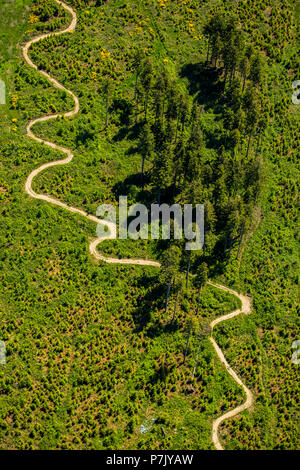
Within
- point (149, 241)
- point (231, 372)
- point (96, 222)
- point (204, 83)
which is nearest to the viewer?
point (231, 372)

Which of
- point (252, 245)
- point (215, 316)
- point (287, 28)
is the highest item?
point (287, 28)

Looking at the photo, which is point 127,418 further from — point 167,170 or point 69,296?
point 167,170

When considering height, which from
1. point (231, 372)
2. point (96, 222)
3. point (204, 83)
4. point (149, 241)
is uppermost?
point (204, 83)

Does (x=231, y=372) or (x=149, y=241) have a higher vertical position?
(x=149, y=241)

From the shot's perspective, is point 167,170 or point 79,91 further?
point 79,91

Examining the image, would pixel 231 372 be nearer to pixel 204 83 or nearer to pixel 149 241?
pixel 149 241

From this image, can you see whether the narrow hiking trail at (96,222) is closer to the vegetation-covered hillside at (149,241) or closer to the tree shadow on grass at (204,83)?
the vegetation-covered hillside at (149,241)

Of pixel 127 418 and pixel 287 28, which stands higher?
pixel 287 28

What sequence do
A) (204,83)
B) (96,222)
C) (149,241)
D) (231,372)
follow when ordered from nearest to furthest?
(231,372) → (149,241) → (96,222) → (204,83)

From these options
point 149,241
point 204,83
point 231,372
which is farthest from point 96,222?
point 204,83

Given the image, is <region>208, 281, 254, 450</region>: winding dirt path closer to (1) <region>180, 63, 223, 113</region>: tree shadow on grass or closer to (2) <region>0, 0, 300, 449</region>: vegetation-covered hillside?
(2) <region>0, 0, 300, 449</region>: vegetation-covered hillside
